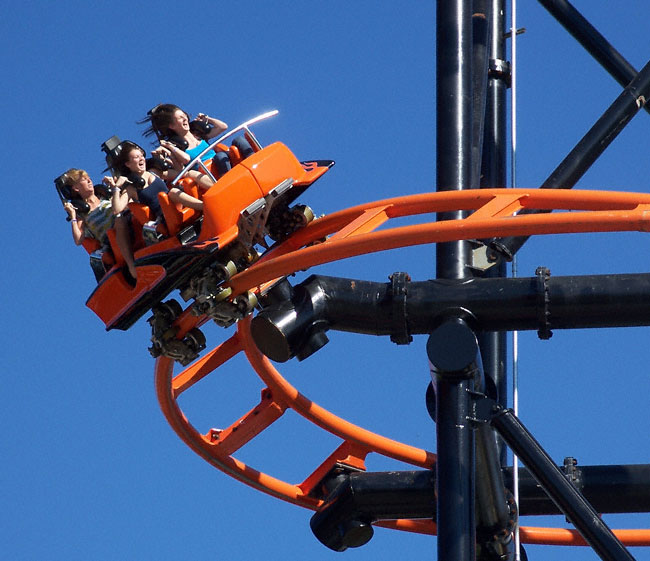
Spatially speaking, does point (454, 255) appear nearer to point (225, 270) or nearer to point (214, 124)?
point (225, 270)

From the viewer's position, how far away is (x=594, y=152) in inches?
402

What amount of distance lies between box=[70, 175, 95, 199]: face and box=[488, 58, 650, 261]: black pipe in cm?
247

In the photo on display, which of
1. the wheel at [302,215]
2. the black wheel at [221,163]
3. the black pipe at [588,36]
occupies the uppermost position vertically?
the black pipe at [588,36]

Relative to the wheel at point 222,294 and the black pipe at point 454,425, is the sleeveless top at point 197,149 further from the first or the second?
the black pipe at point 454,425

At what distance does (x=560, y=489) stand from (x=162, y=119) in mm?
3350

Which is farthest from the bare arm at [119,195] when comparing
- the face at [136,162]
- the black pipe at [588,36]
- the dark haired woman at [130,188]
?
the black pipe at [588,36]

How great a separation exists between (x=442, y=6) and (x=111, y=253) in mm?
2517

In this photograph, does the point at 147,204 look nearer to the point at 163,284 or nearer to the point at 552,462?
the point at 163,284

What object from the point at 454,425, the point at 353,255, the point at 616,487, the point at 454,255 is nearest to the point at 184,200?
the point at 353,255

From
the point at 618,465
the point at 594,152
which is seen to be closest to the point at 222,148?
the point at 594,152

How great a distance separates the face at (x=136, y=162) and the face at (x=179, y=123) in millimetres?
319

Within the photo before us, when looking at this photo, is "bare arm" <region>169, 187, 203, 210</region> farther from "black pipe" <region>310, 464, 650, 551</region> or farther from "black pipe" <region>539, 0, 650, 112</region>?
"black pipe" <region>539, 0, 650, 112</region>

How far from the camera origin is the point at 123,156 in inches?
390

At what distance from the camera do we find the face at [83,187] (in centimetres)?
1015
